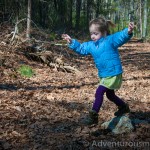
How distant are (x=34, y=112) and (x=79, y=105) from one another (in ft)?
3.78

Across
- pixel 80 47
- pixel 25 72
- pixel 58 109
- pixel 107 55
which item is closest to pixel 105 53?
pixel 107 55

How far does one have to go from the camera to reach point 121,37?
17.8ft

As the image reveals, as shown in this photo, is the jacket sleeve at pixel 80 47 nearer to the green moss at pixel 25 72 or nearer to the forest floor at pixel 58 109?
the forest floor at pixel 58 109

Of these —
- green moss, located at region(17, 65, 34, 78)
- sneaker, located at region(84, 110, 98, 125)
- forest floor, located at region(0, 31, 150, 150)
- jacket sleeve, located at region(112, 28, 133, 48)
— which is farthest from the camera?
green moss, located at region(17, 65, 34, 78)

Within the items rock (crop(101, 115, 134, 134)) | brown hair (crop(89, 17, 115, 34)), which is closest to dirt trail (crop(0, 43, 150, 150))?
rock (crop(101, 115, 134, 134))

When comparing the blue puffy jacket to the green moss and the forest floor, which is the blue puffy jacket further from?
the green moss

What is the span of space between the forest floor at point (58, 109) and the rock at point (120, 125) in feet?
0.35

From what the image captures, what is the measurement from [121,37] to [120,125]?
4.59ft

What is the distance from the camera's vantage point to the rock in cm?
554

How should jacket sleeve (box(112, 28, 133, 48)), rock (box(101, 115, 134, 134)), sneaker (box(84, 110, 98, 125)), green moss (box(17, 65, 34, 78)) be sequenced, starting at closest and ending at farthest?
jacket sleeve (box(112, 28, 133, 48)) < rock (box(101, 115, 134, 134)) < sneaker (box(84, 110, 98, 125)) < green moss (box(17, 65, 34, 78))

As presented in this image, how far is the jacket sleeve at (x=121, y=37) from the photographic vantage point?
534cm

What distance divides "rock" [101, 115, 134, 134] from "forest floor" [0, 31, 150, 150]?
11 cm

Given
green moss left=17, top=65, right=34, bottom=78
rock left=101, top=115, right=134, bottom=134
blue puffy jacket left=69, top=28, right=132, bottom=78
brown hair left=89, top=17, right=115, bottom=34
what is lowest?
rock left=101, top=115, right=134, bottom=134

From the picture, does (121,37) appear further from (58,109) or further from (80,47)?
(58,109)
